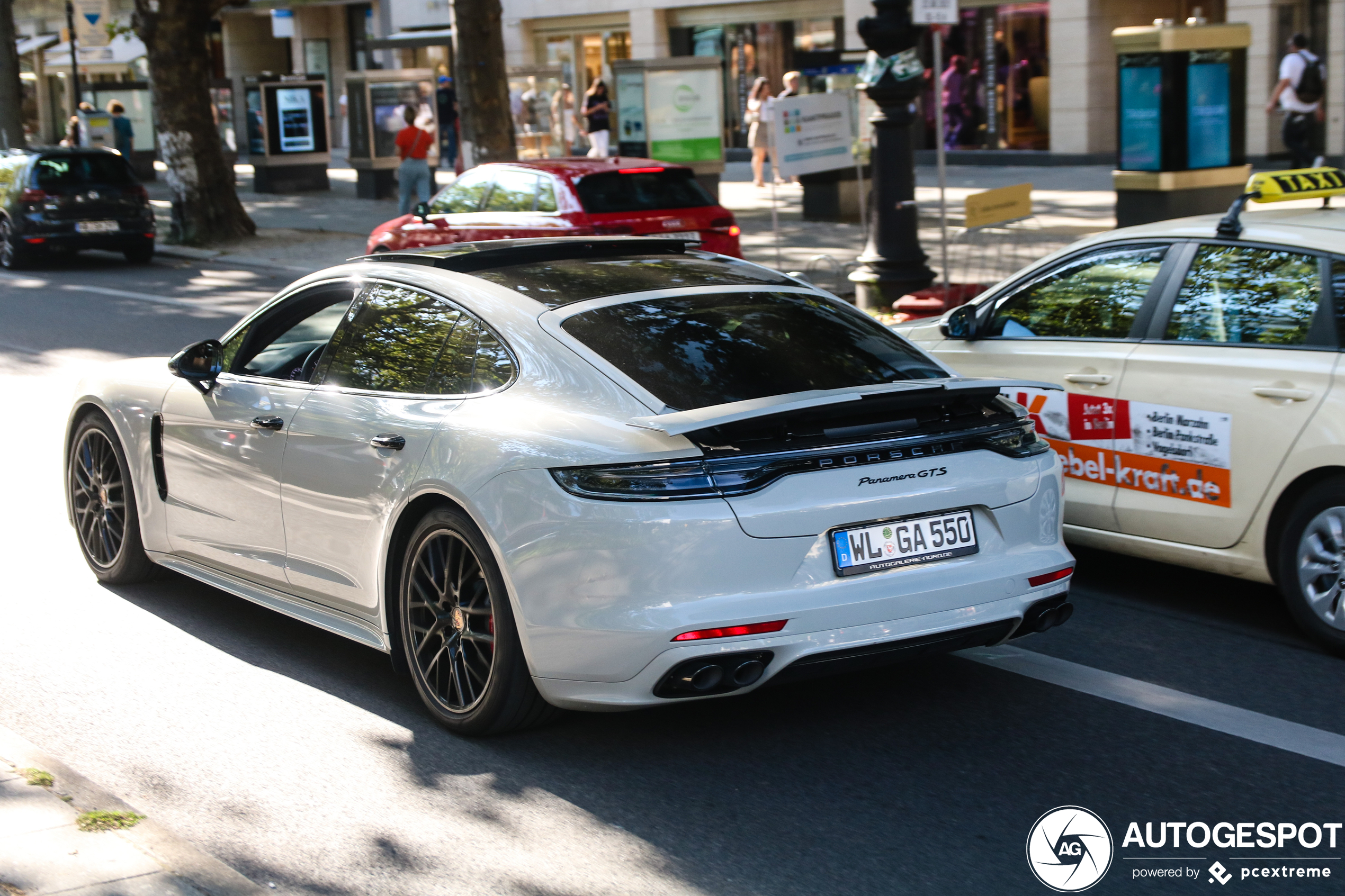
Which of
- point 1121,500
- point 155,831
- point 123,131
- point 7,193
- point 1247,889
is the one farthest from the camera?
point 123,131

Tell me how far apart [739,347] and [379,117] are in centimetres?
2573

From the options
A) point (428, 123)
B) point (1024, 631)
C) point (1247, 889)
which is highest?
point (428, 123)

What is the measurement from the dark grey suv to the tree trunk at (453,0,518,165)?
4810mm

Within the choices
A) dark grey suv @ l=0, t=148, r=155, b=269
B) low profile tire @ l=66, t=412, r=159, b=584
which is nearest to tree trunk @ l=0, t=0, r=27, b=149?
dark grey suv @ l=0, t=148, r=155, b=269

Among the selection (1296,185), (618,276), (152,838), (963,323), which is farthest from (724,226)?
(152,838)

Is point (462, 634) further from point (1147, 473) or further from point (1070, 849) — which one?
point (1147, 473)

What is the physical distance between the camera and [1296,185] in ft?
21.4

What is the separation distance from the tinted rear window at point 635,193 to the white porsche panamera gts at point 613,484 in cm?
875

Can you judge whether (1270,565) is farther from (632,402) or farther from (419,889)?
(419,889)

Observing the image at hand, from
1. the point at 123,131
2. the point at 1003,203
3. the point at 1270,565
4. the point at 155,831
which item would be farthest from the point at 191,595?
the point at 123,131

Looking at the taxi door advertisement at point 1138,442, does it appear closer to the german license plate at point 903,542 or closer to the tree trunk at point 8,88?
the german license plate at point 903,542

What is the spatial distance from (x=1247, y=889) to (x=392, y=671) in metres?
3.09

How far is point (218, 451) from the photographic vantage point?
5.84 meters

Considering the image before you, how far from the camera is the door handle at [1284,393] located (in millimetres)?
5574
